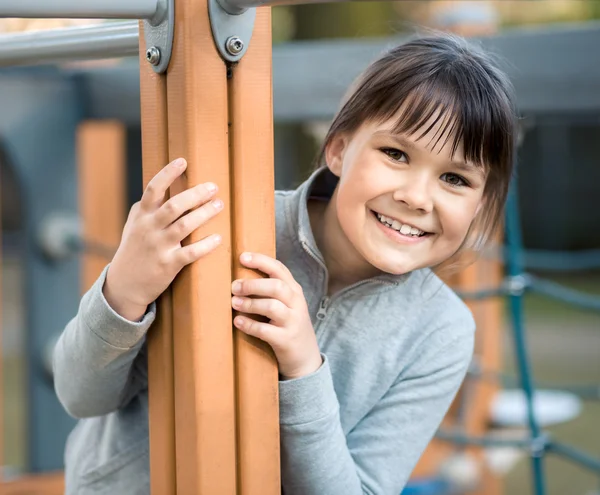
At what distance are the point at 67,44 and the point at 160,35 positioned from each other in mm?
126

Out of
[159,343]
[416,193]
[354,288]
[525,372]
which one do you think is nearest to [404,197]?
[416,193]

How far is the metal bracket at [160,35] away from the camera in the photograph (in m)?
0.56

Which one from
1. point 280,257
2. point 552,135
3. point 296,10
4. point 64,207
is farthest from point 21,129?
point 552,135

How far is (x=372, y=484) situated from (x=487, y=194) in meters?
0.27

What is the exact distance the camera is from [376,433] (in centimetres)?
75

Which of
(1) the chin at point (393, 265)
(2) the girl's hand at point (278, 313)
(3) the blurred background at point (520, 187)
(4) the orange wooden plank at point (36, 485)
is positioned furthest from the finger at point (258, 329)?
(4) the orange wooden plank at point (36, 485)

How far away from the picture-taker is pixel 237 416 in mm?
606

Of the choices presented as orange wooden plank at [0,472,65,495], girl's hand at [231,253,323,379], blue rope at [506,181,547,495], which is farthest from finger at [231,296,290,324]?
orange wooden plank at [0,472,65,495]

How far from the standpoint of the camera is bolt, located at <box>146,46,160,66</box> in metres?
0.58

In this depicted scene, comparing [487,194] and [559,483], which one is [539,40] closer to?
[487,194]

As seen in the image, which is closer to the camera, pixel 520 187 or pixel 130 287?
pixel 130 287

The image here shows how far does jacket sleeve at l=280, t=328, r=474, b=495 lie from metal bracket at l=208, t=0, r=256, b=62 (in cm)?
24

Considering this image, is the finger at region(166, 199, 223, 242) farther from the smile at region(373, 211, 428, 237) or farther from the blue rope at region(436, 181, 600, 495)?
the blue rope at region(436, 181, 600, 495)

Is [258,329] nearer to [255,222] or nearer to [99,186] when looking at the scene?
[255,222]
